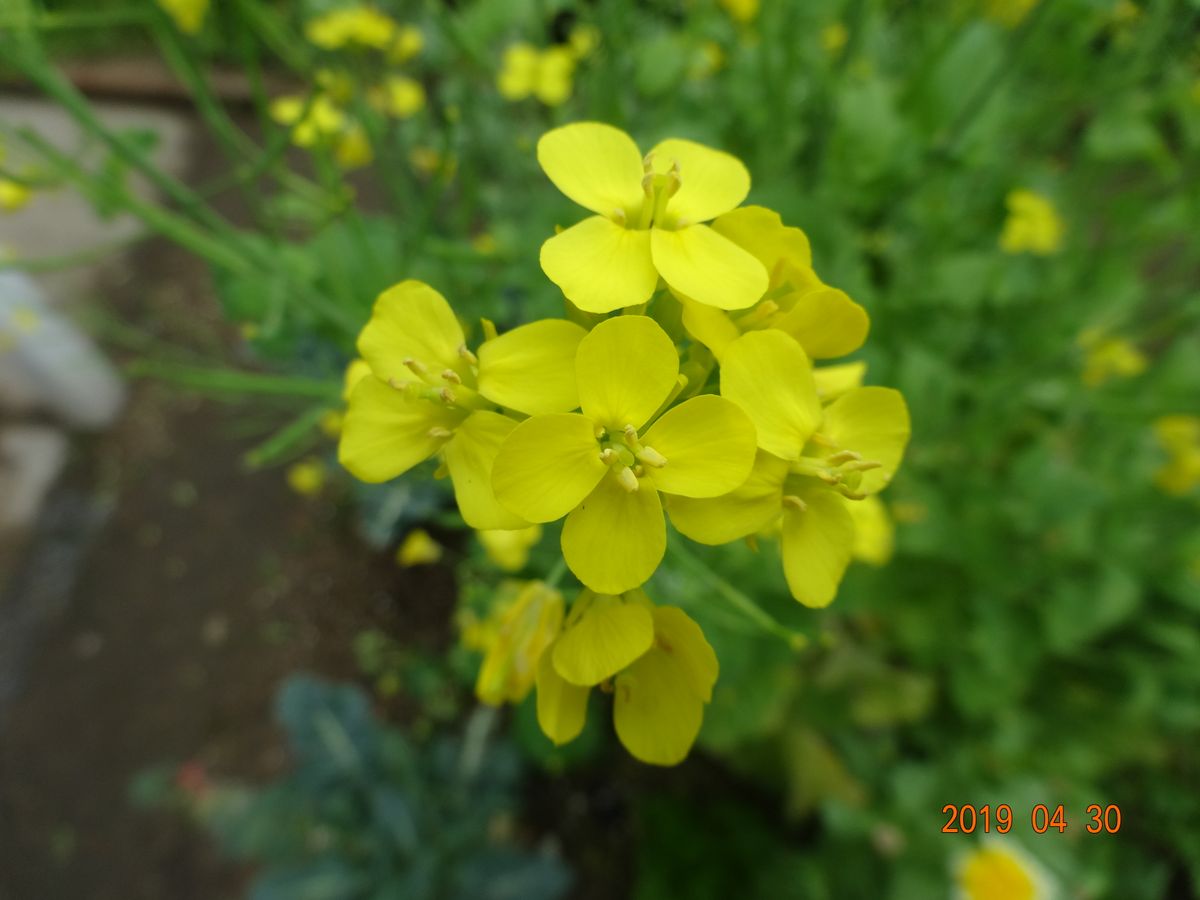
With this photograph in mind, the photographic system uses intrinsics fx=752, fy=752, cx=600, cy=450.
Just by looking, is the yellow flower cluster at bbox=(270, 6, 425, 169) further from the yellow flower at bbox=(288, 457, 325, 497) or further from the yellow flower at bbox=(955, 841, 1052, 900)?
the yellow flower at bbox=(955, 841, 1052, 900)

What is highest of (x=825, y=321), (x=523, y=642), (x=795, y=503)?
(x=825, y=321)

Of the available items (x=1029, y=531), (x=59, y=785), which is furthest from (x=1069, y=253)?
(x=59, y=785)

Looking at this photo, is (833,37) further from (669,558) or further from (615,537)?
(615,537)

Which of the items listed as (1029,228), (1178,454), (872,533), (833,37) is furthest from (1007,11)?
(872,533)

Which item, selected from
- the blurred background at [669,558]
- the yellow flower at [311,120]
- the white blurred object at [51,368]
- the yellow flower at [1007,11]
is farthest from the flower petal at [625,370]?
the white blurred object at [51,368]

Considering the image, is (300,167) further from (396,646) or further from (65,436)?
(396,646)

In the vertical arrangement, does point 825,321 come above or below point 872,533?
above
